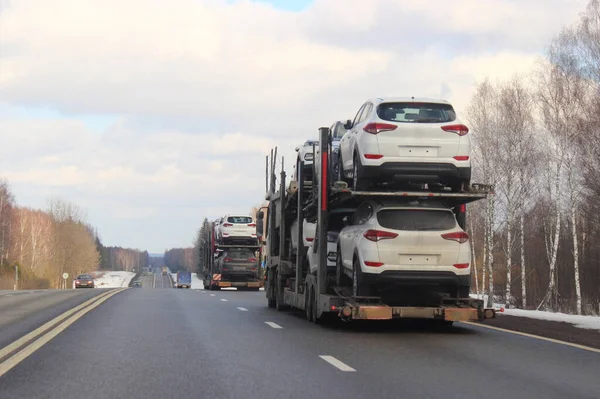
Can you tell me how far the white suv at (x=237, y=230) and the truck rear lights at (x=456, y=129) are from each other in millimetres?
32039

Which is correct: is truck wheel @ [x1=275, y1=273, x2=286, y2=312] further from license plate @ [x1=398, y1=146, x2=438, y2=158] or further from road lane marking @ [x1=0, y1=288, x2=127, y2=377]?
license plate @ [x1=398, y1=146, x2=438, y2=158]

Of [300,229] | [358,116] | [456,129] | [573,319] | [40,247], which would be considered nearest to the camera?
[456,129]

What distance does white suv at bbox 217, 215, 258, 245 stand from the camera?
4566cm

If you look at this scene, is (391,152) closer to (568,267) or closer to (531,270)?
(568,267)

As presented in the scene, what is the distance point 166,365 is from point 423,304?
5922mm

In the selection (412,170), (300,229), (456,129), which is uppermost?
(456,129)

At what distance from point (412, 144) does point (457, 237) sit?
1.69m

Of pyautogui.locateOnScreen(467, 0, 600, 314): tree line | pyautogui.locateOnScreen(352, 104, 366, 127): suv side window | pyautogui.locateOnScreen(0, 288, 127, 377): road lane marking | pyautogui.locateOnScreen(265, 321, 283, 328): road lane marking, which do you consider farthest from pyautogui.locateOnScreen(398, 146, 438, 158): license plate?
pyautogui.locateOnScreen(467, 0, 600, 314): tree line

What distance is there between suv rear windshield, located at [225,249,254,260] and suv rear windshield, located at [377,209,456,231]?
108 feet

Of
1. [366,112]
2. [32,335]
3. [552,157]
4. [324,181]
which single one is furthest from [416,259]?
[552,157]

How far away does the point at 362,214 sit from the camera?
47.7 feet

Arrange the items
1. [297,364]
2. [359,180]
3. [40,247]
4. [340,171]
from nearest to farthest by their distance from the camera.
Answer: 1. [297,364]
2. [359,180]
3. [340,171]
4. [40,247]

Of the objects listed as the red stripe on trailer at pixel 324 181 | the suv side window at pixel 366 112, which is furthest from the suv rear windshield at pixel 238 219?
the suv side window at pixel 366 112

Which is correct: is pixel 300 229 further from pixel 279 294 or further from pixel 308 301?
pixel 279 294
